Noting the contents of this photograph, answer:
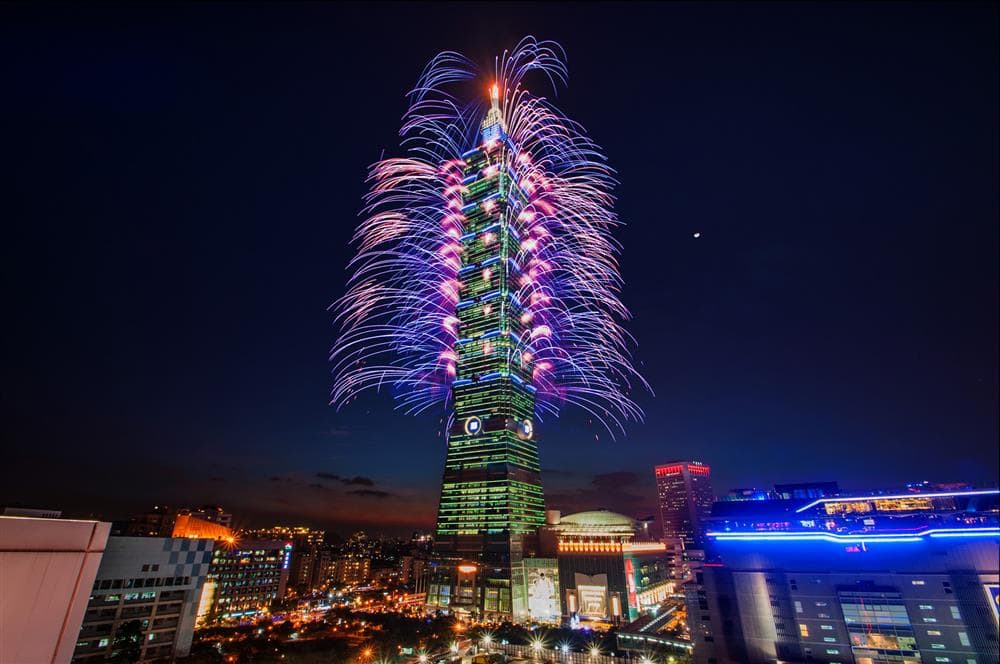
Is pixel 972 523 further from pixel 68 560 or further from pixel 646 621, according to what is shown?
pixel 68 560

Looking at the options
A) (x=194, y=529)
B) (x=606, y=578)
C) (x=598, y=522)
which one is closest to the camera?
(x=194, y=529)

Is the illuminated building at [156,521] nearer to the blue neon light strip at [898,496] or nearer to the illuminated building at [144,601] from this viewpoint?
the illuminated building at [144,601]

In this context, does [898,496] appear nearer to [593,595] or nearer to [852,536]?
[852,536]

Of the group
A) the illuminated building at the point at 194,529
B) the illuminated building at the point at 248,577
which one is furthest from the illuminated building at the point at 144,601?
the illuminated building at the point at 248,577

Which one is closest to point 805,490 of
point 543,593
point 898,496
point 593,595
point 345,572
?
point 898,496

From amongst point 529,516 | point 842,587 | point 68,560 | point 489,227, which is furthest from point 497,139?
point 68,560
